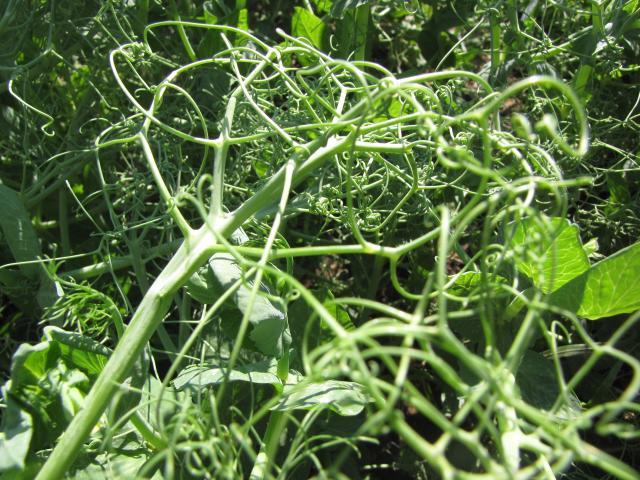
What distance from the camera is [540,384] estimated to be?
0.82 m

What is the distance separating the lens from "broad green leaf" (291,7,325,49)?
112cm

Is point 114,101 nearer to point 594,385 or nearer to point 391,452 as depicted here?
point 391,452

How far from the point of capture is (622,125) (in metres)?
1.07

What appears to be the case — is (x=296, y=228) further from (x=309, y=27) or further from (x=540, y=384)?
(x=540, y=384)

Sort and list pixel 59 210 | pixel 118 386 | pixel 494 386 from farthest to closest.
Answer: pixel 59 210, pixel 118 386, pixel 494 386

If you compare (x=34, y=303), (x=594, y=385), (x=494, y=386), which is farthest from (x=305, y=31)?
(x=494, y=386)

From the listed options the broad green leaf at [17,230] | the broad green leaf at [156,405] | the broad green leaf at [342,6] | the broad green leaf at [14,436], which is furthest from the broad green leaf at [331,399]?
the broad green leaf at [342,6]

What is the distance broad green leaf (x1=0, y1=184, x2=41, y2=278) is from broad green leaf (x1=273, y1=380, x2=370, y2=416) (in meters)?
0.43

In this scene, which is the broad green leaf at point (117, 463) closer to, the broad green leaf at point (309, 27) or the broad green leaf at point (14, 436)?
the broad green leaf at point (14, 436)

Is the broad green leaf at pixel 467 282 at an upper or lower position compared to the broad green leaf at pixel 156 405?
upper

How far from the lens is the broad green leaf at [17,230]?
0.94 meters

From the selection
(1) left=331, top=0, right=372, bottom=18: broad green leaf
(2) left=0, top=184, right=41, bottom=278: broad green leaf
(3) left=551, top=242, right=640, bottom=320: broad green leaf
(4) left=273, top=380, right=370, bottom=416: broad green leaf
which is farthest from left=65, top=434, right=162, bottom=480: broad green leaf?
(1) left=331, top=0, right=372, bottom=18: broad green leaf

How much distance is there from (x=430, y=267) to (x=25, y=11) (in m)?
0.71

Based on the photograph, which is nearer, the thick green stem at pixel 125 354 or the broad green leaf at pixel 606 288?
the thick green stem at pixel 125 354
